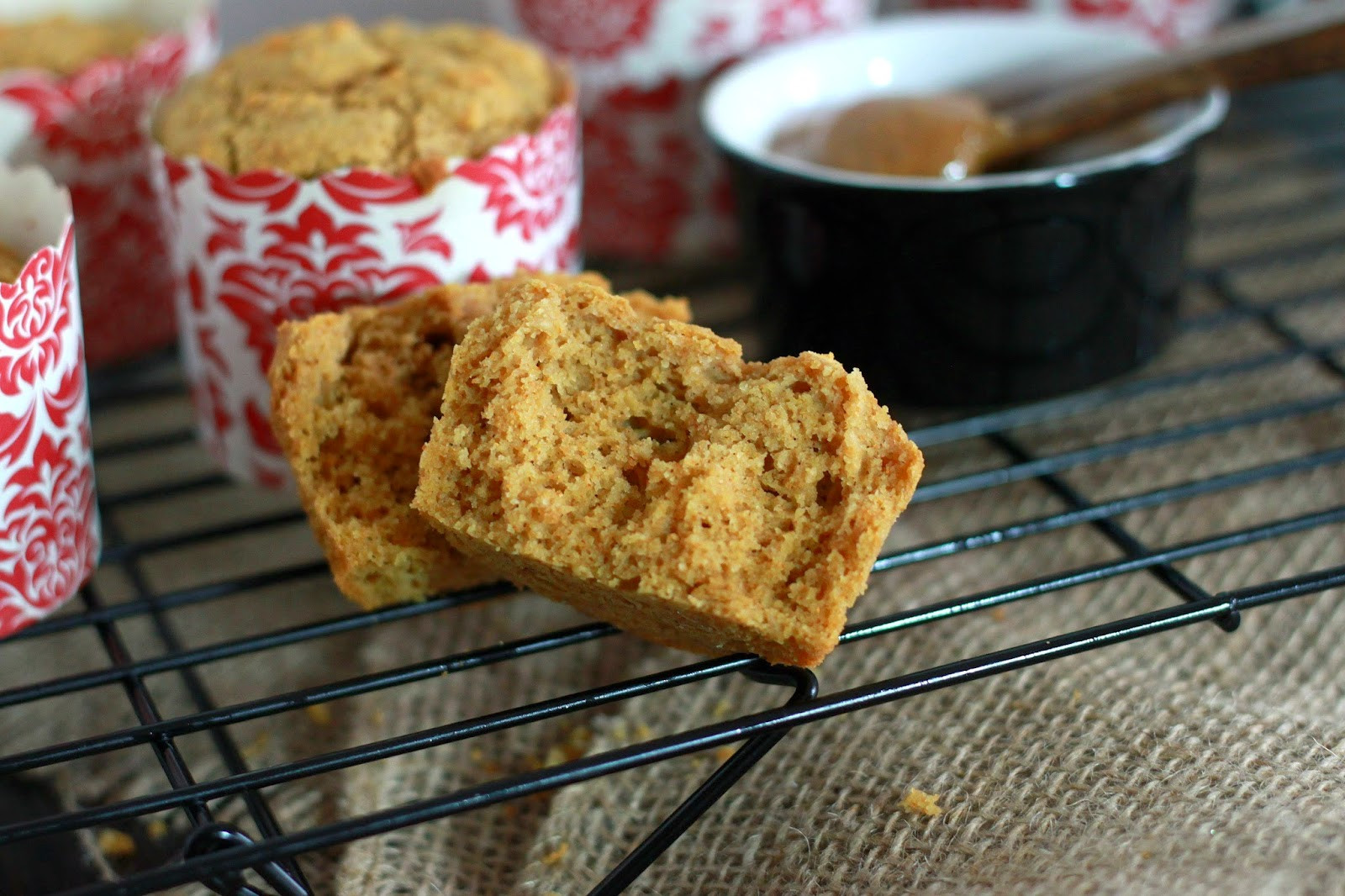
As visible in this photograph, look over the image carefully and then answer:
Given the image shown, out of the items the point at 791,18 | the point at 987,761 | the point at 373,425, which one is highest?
the point at 791,18

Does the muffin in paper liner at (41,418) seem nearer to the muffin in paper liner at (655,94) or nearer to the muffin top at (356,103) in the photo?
the muffin top at (356,103)

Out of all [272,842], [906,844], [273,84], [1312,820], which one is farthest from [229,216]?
[1312,820]

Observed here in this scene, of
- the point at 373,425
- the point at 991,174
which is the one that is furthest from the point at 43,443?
the point at 991,174

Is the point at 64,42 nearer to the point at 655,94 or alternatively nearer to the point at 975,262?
the point at 655,94

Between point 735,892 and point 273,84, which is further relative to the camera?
point 273,84

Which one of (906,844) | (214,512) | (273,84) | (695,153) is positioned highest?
(273,84)

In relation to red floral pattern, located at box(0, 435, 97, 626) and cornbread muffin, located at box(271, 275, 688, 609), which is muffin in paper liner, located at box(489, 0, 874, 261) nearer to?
cornbread muffin, located at box(271, 275, 688, 609)

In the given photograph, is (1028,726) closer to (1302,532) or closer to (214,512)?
(1302,532)

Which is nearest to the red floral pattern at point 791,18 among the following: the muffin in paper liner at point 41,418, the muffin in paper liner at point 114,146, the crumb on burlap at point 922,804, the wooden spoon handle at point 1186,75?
the wooden spoon handle at point 1186,75

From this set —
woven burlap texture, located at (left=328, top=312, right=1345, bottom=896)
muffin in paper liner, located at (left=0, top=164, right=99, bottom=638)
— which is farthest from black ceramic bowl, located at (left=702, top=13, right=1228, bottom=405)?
muffin in paper liner, located at (left=0, top=164, right=99, bottom=638)
